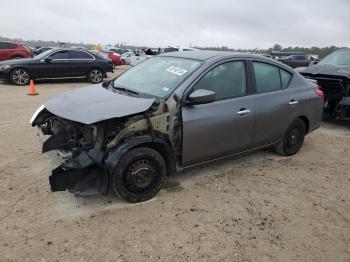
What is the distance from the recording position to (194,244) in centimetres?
349

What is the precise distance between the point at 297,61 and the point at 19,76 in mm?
25353

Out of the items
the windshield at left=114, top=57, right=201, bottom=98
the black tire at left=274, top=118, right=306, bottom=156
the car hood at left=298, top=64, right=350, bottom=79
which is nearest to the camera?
the windshield at left=114, top=57, right=201, bottom=98

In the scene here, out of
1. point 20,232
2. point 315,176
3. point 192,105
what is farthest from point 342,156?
point 20,232

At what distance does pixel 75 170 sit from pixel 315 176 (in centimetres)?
350

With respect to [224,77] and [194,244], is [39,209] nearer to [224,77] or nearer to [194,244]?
[194,244]

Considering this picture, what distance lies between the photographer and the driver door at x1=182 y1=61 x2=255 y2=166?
174 inches

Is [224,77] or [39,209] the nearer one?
[39,209]

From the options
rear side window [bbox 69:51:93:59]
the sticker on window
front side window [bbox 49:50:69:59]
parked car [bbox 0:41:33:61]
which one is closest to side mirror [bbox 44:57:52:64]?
front side window [bbox 49:50:69:59]

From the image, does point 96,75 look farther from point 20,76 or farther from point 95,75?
point 20,76

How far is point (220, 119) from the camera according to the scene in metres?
4.63

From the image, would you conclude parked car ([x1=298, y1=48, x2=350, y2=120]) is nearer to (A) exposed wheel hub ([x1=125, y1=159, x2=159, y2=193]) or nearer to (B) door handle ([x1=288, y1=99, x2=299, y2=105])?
(B) door handle ([x1=288, y1=99, x2=299, y2=105])

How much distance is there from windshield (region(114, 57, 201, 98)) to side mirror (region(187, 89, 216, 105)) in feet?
0.88

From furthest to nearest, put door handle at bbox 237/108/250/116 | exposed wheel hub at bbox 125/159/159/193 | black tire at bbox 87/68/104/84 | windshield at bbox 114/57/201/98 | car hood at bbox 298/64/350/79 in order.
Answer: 1. black tire at bbox 87/68/104/84
2. car hood at bbox 298/64/350/79
3. door handle at bbox 237/108/250/116
4. windshield at bbox 114/57/201/98
5. exposed wheel hub at bbox 125/159/159/193

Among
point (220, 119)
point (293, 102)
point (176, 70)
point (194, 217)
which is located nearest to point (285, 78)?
point (293, 102)
